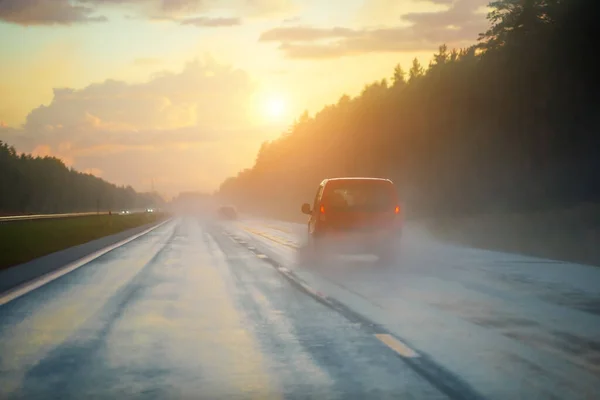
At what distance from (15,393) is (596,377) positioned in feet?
15.7

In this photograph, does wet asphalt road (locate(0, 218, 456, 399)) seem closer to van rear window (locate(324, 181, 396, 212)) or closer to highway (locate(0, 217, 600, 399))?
highway (locate(0, 217, 600, 399))

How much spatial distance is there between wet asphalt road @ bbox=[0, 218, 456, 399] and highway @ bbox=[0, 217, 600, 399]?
0.08ft

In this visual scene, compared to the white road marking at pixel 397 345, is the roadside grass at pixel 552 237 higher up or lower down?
lower down

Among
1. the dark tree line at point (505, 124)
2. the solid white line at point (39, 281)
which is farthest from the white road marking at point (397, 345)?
the dark tree line at point (505, 124)

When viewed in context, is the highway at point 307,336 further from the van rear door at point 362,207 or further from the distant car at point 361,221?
the van rear door at point 362,207

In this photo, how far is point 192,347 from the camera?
8562mm

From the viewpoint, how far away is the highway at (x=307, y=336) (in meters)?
6.70

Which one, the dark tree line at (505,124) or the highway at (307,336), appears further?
the dark tree line at (505,124)

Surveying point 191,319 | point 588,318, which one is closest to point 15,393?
point 191,319

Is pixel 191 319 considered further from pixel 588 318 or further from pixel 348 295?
pixel 588 318

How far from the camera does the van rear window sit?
19828 mm

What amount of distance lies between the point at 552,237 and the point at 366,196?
48.7 feet

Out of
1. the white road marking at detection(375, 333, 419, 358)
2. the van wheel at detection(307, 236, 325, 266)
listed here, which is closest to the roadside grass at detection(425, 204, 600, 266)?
the van wheel at detection(307, 236, 325, 266)

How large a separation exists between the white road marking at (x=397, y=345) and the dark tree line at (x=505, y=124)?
39.6 meters
